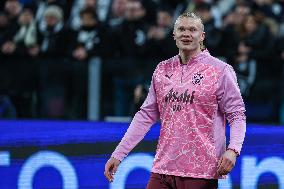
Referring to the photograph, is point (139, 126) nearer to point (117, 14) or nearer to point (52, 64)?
point (52, 64)

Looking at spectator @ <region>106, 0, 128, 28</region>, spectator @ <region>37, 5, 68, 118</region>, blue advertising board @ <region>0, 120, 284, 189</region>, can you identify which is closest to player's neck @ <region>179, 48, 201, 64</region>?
blue advertising board @ <region>0, 120, 284, 189</region>

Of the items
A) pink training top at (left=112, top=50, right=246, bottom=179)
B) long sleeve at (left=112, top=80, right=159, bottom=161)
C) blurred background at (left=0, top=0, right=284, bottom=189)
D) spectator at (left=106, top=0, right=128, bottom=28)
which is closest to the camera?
pink training top at (left=112, top=50, right=246, bottom=179)

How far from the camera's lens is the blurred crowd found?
9117 mm

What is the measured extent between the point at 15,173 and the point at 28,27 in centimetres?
469

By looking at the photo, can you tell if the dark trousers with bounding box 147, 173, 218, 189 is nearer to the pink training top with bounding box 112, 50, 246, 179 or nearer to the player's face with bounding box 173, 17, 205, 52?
the pink training top with bounding box 112, 50, 246, 179

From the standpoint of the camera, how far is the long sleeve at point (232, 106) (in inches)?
178

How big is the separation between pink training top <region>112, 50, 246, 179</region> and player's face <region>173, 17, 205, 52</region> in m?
0.10

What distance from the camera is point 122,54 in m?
9.73

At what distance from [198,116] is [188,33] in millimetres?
508

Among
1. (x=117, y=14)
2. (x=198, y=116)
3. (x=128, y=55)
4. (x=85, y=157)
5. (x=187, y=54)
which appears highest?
(x=117, y=14)

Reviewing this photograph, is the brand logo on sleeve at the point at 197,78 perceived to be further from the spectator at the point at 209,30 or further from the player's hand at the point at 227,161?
the spectator at the point at 209,30

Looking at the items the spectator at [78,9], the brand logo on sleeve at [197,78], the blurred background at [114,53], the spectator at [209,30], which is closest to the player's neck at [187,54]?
the brand logo on sleeve at [197,78]

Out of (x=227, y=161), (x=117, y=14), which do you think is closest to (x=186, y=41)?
(x=227, y=161)

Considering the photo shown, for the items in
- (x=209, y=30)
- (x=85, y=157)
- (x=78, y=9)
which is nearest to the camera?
(x=85, y=157)
